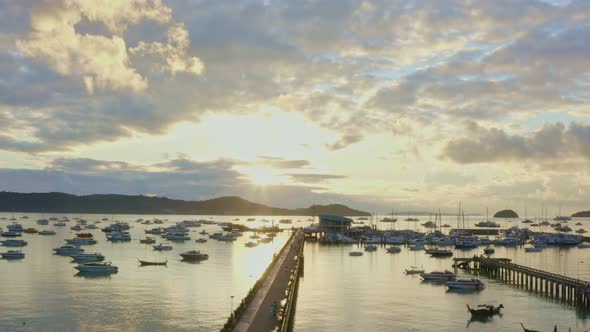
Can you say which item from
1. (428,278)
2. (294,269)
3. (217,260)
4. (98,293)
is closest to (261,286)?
(294,269)

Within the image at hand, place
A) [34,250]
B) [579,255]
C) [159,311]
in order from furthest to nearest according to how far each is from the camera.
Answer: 1. [579,255]
2. [34,250]
3. [159,311]

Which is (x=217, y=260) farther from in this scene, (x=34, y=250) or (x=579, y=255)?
(x=579, y=255)

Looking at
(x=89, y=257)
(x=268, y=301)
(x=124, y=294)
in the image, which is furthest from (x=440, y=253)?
(x=268, y=301)

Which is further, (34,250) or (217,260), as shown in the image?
(34,250)

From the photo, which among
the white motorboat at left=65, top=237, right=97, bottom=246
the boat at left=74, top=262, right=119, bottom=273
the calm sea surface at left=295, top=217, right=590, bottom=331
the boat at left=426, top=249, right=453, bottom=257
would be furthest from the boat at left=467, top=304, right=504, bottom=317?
the white motorboat at left=65, top=237, right=97, bottom=246

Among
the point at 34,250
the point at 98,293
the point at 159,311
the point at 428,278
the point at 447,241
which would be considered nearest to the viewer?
the point at 159,311

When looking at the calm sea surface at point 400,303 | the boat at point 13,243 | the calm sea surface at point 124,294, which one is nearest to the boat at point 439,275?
the calm sea surface at point 400,303

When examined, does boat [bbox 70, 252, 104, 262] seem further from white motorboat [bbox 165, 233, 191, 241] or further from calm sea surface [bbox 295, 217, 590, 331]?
white motorboat [bbox 165, 233, 191, 241]
